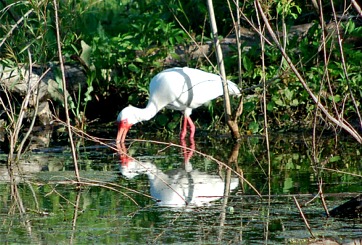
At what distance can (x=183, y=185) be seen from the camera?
701 cm

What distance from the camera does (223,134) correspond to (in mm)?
10547

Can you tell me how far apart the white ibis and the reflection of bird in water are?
6.66 ft

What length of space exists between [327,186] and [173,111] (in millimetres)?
5128

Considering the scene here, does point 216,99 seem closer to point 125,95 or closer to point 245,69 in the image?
point 245,69

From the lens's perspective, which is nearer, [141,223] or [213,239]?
[213,239]

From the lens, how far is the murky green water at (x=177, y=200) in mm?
5090

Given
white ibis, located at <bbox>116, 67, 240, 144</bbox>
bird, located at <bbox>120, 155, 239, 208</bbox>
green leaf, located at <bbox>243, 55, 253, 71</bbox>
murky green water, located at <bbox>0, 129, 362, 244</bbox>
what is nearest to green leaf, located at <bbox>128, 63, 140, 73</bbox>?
white ibis, located at <bbox>116, 67, 240, 144</bbox>

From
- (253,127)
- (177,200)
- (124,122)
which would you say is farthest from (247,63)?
(177,200)

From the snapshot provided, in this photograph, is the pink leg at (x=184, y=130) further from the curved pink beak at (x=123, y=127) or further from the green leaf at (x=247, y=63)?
the green leaf at (x=247, y=63)

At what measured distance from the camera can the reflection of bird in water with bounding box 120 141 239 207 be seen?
20.5ft

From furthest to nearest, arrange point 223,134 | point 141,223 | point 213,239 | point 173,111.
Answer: point 173,111, point 223,134, point 141,223, point 213,239

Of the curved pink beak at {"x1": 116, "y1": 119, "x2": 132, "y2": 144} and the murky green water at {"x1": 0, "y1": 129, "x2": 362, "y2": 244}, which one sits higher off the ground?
the curved pink beak at {"x1": 116, "y1": 119, "x2": 132, "y2": 144}

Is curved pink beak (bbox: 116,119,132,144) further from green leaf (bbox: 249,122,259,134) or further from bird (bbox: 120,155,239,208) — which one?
bird (bbox: 120,155,239,208)

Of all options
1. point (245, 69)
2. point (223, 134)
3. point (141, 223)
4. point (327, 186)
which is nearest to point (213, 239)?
point (141, 223)
